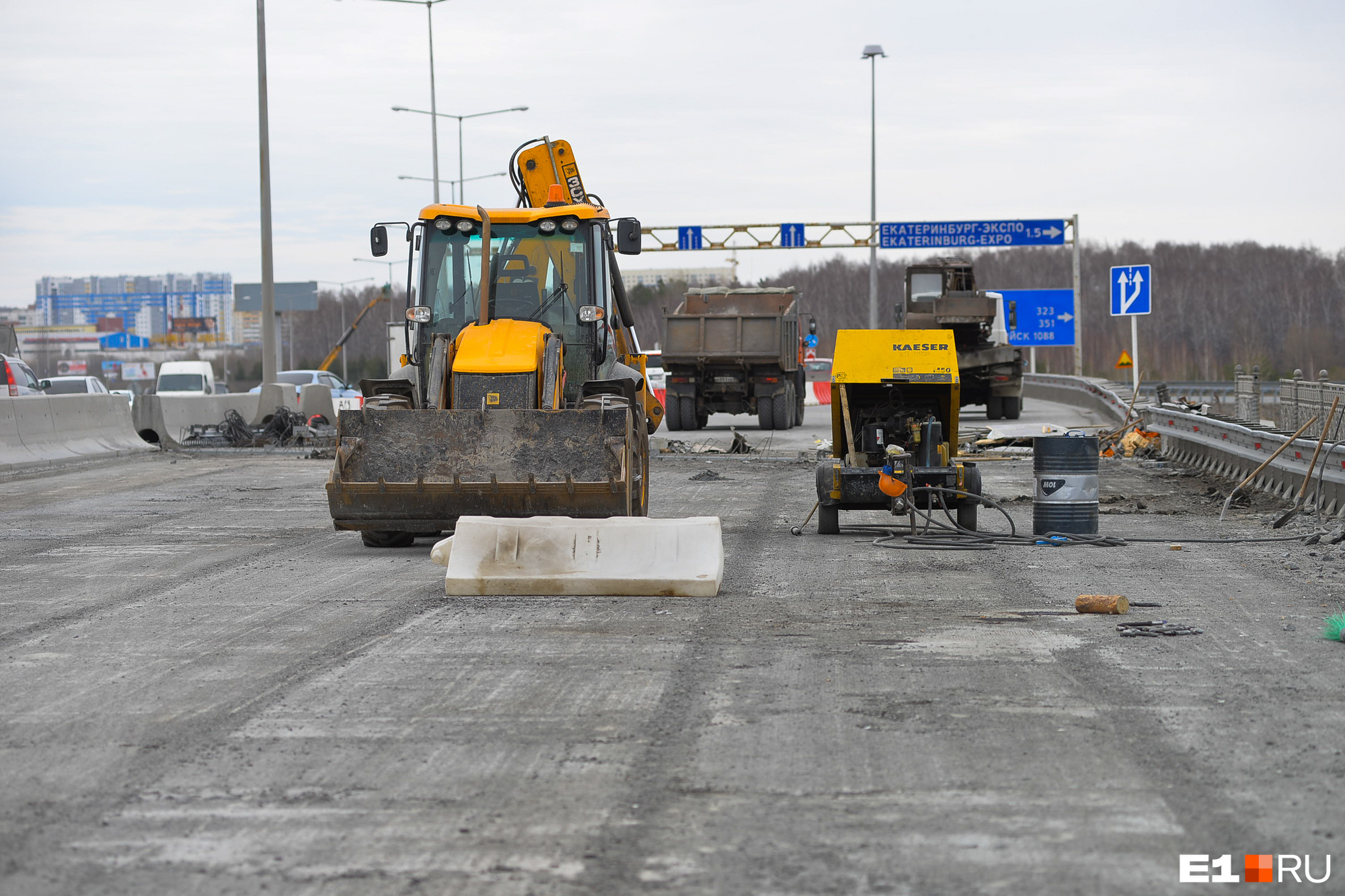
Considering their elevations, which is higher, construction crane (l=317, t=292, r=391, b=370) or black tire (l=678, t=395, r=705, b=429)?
construction crane (l=317, t=292, r=391, b=370)

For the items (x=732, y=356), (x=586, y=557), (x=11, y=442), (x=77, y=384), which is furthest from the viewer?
(x=77, y=384)

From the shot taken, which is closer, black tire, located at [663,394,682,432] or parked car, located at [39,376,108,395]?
black tire, located at [663,394,682,432]

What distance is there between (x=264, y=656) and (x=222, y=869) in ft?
10.3

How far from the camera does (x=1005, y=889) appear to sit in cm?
395

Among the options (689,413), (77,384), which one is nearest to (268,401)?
(689,413)

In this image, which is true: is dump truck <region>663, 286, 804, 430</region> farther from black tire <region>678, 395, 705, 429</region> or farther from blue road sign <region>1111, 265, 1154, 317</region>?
blue road sign <region>1111, 265, 1154, 317</region>

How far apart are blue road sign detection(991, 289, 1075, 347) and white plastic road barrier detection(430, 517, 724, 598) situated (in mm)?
38263

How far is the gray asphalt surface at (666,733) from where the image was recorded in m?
4.21

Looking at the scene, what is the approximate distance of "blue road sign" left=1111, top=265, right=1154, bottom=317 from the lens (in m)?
27.3

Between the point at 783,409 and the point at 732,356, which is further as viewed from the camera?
the point at 783,409

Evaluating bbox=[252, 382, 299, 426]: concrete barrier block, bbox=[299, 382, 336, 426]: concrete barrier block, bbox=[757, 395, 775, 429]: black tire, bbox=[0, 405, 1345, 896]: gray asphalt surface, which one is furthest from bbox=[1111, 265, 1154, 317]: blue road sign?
bbox=[0, 405, 1345, 896]: gray asphalt surface

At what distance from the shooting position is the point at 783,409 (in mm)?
30141

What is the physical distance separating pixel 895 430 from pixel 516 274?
371 cm

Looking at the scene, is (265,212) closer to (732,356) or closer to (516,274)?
(732,356)
